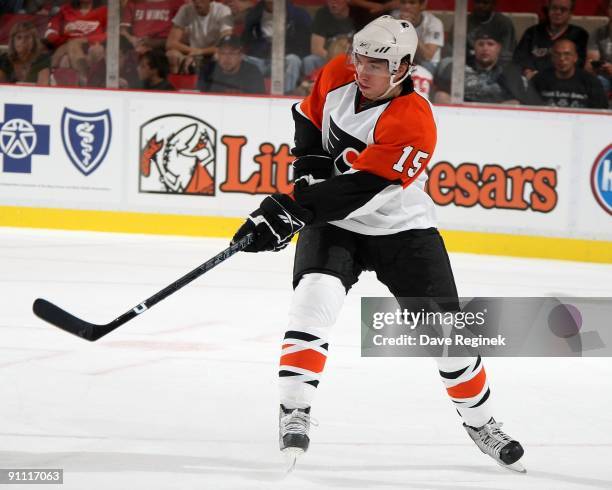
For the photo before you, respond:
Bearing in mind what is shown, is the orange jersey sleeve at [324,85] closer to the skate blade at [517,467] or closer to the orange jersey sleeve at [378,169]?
the orange jersey sleeve at [378,169]

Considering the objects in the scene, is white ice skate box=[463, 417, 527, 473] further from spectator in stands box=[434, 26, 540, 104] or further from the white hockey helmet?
spectator in stands box=[434, 26, 540, 104]

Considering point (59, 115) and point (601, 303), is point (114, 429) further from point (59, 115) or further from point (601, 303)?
point (59, 115)

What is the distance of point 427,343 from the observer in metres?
2.96

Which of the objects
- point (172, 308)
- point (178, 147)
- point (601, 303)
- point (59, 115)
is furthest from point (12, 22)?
point (601, 303)

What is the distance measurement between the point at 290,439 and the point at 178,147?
15.4 feet

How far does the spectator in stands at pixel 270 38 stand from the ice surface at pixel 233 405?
2.18 meters

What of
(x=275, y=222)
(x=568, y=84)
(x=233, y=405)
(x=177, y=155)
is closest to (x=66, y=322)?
(x=275, y=222)

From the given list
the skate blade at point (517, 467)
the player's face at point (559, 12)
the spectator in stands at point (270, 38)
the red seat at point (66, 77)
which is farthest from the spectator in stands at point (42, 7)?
the skate blade at point (517, 467)

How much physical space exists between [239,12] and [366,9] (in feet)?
2.65

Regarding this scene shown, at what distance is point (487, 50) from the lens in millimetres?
6961

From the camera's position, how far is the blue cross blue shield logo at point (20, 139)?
7410 millimetres

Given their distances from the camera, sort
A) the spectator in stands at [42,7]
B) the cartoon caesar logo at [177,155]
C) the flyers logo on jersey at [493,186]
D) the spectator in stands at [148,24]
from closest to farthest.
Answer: the flyers logo on jersey at [493,186]
the cartoon caesar logo at [177,155]
the spectator in stands at [148,24]
the spectator in stands at [42,7]

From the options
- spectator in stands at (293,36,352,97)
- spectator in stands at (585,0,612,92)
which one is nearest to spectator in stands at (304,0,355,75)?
spectator in stands at (293,36,352,97)

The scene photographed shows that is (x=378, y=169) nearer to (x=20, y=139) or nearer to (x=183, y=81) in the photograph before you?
(x=183, y=81)
